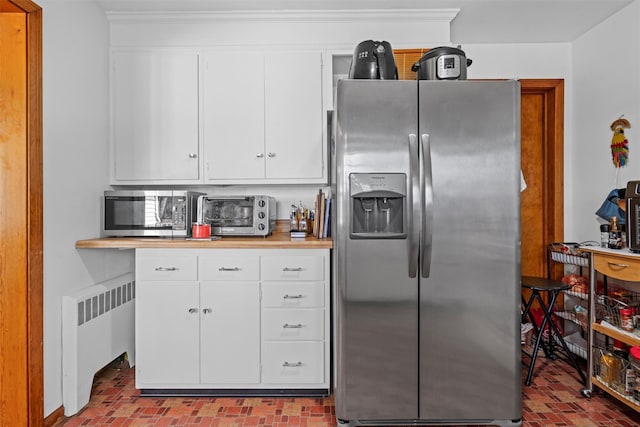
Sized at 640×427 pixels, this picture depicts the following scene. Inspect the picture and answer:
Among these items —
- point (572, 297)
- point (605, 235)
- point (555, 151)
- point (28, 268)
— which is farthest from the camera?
point (555, 151)

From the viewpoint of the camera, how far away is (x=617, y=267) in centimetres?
212

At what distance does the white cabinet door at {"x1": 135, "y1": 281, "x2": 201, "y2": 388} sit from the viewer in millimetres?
2279

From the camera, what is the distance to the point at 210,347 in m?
2.28

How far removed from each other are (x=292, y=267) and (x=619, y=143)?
2.27m

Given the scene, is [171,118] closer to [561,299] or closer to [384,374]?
[384,374]

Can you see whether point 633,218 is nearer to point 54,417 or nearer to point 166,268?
point 166,268

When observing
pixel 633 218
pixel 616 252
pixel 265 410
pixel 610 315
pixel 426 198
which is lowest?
pixel 265 410

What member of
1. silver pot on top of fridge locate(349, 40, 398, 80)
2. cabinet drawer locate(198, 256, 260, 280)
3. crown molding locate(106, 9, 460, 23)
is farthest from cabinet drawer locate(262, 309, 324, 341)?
crown molding locate(106, 9, 460, 23)

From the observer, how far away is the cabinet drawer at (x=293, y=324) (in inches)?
89.4

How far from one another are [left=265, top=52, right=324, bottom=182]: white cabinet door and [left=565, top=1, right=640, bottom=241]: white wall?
6.46ft

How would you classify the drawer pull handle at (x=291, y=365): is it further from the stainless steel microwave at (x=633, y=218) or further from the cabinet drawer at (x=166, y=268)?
the stainless steel microwave at (x=633, y=218)

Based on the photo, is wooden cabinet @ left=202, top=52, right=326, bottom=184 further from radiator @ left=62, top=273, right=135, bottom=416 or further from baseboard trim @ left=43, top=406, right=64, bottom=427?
baseboard trim @ left=43, top=406, right=64, bottom=427

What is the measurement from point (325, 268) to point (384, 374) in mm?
645

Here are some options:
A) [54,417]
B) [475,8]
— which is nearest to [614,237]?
[475,8]
